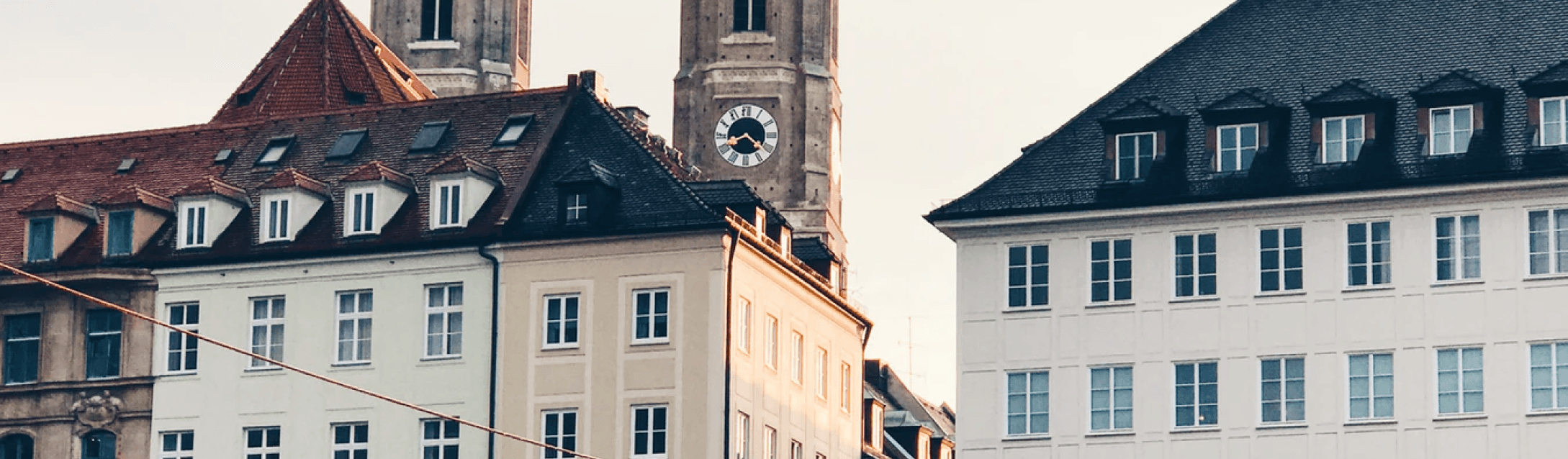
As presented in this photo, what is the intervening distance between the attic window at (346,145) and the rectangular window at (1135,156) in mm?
19081

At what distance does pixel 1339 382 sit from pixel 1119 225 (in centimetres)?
548

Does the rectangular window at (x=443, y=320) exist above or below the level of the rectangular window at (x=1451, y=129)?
below

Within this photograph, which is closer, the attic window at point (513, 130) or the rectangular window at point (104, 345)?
the rectangular window at point (104, 345)

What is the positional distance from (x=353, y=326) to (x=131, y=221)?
6.63 m

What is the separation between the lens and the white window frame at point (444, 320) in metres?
76.4

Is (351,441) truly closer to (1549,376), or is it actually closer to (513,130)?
(513,130)

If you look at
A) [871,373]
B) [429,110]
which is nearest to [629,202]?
[429,110]

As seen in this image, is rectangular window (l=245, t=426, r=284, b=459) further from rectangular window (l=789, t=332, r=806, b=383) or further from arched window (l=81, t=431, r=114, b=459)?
rectangular window (l=789, t=332, r=806, b=383)

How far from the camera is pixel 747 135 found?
464ft

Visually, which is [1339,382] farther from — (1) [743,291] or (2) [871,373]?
(2) [871,373]

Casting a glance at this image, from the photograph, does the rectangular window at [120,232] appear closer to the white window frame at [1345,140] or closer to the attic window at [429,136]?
the attic window at [429,136]

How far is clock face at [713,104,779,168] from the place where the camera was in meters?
141

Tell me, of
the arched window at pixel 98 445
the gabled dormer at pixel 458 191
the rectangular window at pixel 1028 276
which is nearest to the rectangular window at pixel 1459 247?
the rectangular window at pixel 1028 276

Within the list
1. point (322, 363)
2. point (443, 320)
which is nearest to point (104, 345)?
point (322, 363)
